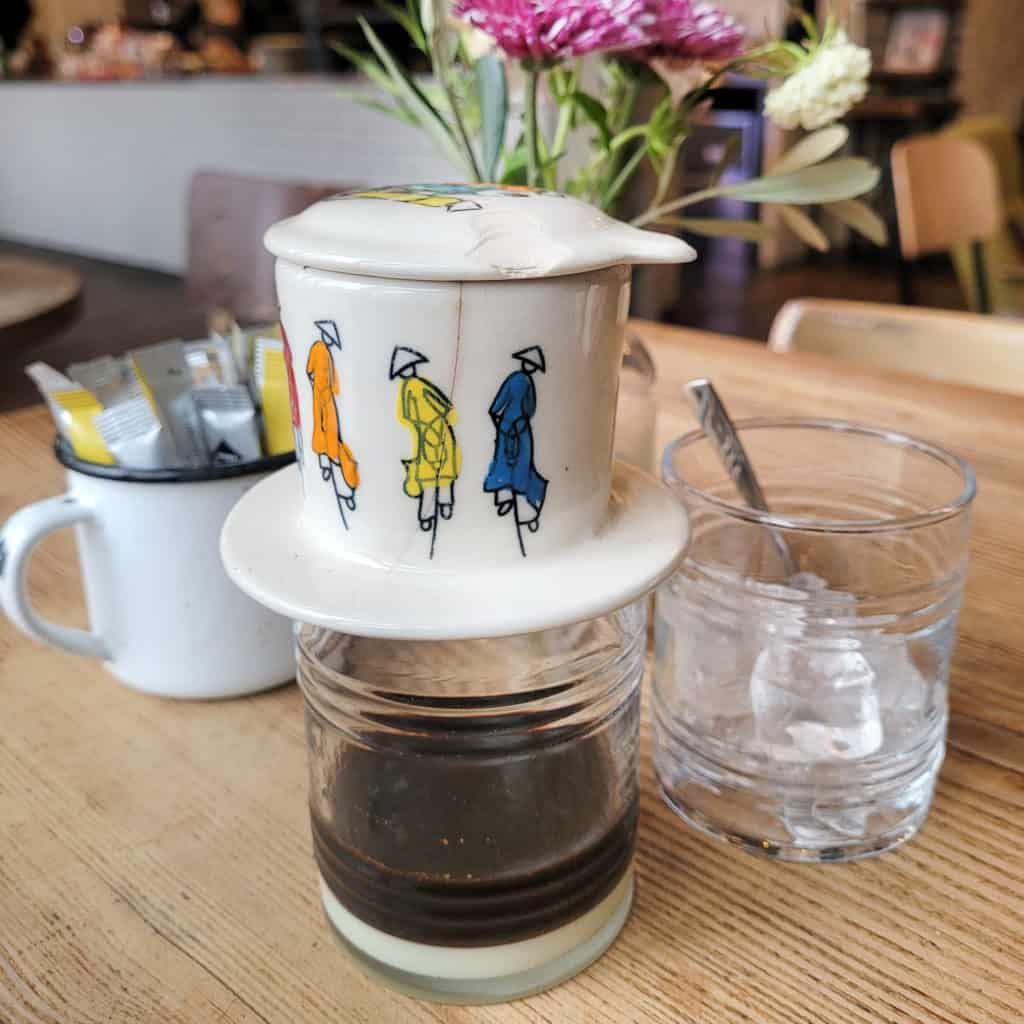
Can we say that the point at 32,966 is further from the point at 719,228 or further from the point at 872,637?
the point at 719,228

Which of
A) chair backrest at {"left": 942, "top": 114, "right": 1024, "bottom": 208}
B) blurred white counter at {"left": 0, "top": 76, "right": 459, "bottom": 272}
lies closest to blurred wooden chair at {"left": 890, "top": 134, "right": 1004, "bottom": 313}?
chair backrest at {"left": 942, "top": 114, "right": 1024, "bottom": 208}

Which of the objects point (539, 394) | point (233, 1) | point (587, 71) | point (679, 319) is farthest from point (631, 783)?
point (233, 1)

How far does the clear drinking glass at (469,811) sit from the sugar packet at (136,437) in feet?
0.44

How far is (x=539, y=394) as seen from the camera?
29 cm

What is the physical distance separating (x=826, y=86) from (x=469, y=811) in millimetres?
336

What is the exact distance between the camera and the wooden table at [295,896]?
335mm

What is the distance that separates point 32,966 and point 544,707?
185 mm

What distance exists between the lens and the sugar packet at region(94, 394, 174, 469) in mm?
455

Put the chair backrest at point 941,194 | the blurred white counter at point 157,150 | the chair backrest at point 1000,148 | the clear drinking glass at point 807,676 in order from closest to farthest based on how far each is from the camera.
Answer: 1. the clear drinking glass at point 807,676
2. the chair backrest at point 941,194
3. the chair backrest at point 1000,148
4. the blurred white counter at point 157,150

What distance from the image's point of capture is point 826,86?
1.50 feet

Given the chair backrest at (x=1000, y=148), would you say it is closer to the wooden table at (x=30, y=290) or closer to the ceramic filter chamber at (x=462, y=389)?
the wooden table at (x=30, y=290)

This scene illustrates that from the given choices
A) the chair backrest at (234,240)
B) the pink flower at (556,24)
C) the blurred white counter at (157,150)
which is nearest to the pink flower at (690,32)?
the pink flower at (556,24)

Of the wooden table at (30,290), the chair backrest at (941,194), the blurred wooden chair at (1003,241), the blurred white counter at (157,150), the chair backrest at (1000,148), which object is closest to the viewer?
the wooden table at (30,290)

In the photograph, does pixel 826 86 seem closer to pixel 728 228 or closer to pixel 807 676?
pixel 728 228
